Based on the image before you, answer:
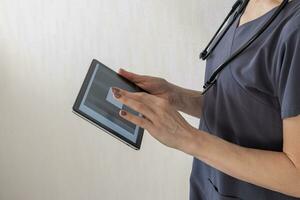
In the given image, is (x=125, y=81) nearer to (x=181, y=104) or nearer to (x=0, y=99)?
(x=181, y=104)

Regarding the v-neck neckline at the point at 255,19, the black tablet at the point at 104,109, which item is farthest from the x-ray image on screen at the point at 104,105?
the v-neck neckline at the point at 255,19

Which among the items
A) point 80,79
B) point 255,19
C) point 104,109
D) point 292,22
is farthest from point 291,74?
point 80,79

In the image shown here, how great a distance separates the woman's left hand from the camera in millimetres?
643

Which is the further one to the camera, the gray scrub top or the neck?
the neck

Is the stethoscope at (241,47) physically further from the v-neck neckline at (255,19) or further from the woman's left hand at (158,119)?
the woman's left hand at (158,119)

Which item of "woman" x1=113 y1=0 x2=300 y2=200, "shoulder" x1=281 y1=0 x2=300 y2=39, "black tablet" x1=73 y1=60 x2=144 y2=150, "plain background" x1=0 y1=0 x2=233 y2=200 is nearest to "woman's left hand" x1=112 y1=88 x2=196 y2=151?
"woman" x1=113 y1=0 x2=300 y2=200

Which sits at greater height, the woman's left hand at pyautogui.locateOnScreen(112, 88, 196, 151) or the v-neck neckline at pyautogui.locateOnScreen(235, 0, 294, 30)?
the v-neck neckline at pyautogui.locateOnScreen(235, 0, 294, 30)

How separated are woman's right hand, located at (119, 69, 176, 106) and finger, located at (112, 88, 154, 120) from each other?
245 mm

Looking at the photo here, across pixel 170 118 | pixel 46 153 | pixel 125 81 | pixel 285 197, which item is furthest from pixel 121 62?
pixel 285 197

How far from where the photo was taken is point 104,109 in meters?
0.75

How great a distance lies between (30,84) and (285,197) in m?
0.75

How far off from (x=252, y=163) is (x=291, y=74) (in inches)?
6.7

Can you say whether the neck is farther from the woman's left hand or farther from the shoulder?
the woman's left hand

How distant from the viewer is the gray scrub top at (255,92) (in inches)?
22.0
